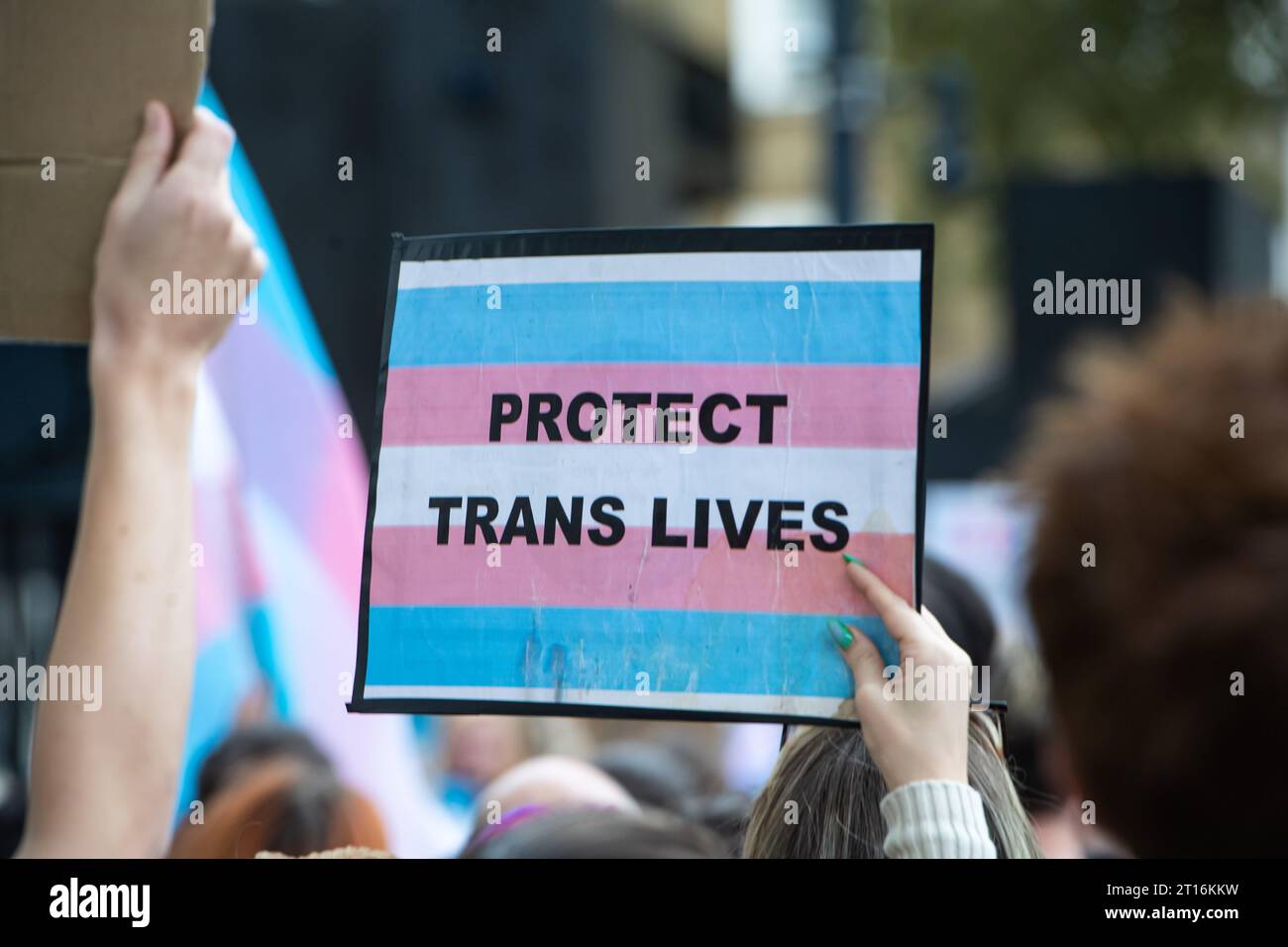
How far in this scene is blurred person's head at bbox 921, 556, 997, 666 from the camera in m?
1.37

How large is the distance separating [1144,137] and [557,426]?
12971mm

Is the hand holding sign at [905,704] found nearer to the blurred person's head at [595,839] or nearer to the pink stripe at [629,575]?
the pink stripe at [629,575]

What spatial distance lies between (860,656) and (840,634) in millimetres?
25

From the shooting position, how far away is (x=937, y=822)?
1171mm

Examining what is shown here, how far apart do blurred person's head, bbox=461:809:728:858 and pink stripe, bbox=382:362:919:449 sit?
0.41 metres

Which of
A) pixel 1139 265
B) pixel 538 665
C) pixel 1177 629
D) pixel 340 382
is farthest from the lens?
pixel 340 382

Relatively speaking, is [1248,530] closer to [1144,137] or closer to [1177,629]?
[1177,629]

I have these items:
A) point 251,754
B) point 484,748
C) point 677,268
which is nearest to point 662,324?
point 677,268

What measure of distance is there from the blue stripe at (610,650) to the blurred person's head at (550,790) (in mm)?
703

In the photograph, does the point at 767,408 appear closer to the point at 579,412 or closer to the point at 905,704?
the point at 579,412

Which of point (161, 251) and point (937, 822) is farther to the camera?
point (161, 251)
